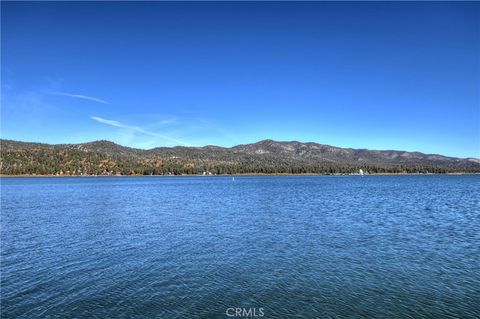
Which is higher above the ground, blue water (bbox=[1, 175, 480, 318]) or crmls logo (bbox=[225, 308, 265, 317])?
blue water (bbox=[1, 175, 480, 318])

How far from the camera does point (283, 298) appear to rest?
20344 millimetres

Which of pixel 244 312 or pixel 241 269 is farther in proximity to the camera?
→ pixel 241 269

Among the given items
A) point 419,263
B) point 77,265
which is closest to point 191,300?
point 77,265

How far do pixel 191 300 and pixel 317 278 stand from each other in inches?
361

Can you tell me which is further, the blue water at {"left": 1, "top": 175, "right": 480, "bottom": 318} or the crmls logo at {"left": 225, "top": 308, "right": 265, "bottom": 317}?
the blue water at {"left": 1, "top": 175, "right": 480, "bottom": 318}

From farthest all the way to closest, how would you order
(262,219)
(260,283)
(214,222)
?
(262,219)
(214,222)
(260,283)

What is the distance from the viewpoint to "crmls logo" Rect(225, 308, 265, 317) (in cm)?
1834

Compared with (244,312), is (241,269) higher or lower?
higher

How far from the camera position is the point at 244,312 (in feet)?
61.0

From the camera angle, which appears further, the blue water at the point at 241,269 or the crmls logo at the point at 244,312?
the blue water at the point at 241,269

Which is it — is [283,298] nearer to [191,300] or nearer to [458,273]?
[191,300]

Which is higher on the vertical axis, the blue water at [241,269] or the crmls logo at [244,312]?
the blue water at [241,269]

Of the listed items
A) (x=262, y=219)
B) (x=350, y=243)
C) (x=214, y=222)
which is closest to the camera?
(x=350, y=243)

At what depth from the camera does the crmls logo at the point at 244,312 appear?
60.2 ft
